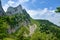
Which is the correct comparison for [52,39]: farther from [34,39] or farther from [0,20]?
[0,20]

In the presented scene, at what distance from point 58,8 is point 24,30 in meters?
32.0

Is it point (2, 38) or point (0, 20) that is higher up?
point (0, 20)

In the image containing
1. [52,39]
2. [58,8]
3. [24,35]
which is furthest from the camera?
[52,39]

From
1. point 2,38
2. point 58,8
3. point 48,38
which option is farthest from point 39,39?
point 58,8

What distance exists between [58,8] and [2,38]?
21.4 m

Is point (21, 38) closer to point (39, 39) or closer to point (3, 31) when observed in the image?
point (39, 39)

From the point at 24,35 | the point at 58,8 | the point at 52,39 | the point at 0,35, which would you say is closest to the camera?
the point at 58,8

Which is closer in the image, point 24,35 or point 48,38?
point 24,35

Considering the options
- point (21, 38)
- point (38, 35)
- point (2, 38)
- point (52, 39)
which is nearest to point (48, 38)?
point (52, 39)

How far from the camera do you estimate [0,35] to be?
160 ft

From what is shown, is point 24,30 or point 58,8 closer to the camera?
point 58,8

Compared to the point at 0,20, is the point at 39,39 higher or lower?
lower

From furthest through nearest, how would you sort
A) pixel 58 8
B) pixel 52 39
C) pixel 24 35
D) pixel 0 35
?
pixel 52 39 → pixel 24 35 → pixel 0 35 → pixel 58 8

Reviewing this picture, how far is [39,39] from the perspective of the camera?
202 feet
